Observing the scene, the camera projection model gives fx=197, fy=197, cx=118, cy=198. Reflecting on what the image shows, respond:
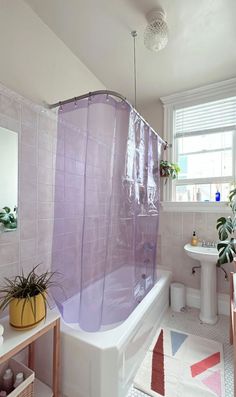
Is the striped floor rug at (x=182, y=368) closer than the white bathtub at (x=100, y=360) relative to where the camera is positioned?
No

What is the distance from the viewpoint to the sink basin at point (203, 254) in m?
1.86

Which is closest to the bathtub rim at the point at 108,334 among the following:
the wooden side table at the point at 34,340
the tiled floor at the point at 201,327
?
the wooden side table at the point at 34,340

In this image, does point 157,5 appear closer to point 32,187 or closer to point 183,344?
point 32,187

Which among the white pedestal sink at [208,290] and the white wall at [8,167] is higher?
the white wall at [8,167]

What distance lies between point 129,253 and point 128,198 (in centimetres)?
50

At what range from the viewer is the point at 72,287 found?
1.50 m

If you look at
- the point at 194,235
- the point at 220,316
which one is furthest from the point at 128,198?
the point at 220,316

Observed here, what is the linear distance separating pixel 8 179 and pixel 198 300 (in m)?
2.33

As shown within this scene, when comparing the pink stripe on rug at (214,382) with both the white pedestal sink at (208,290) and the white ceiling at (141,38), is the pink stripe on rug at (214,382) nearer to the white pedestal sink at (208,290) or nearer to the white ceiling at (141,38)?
the white pedestal sink at (208,290)

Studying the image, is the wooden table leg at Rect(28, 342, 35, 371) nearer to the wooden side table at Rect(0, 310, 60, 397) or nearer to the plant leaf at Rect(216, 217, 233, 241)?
the wooden side table at Rect(0, 310, 60, 397)

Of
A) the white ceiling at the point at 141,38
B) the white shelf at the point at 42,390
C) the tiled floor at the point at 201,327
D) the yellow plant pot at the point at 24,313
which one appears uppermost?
the white ceiling at the point at 141,38

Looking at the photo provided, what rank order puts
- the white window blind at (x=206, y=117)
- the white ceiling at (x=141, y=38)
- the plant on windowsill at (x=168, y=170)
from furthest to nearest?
1. the plant on windowsill at (x=168, y=170)
2. the white window blind at (x=206, y=117)
3. the white ceiling at (x=141, y=38)

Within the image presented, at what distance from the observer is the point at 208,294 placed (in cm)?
203

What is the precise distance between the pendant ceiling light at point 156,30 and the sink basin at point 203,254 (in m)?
1.85
